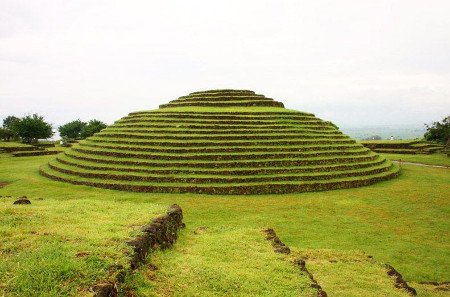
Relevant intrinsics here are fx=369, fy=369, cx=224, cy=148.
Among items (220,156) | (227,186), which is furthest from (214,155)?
(227,186)

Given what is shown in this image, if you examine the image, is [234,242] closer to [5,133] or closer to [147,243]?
[147,243]

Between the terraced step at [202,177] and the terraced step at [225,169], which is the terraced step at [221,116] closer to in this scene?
the terraced step at [225,169]

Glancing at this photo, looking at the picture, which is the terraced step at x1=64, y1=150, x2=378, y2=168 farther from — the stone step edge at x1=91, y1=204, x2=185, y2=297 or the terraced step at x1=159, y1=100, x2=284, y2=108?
the stone step edge at x1=91, y1=204, x2=185, y2=297

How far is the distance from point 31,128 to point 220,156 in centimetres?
3568

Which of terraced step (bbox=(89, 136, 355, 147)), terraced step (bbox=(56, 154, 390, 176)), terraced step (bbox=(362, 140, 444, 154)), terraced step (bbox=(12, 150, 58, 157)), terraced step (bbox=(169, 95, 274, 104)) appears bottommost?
terraced step (bbox=(56, 154, 390, 176))

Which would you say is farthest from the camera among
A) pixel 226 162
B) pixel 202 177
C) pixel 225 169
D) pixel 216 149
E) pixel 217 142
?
pixel 217 142

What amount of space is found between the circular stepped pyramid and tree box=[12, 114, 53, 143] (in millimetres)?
24799

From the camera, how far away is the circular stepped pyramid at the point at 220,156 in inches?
728

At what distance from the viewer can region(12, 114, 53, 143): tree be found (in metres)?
46.0

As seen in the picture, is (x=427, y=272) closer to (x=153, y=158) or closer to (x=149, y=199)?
(x=149, y=199)

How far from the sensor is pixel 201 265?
6.42m

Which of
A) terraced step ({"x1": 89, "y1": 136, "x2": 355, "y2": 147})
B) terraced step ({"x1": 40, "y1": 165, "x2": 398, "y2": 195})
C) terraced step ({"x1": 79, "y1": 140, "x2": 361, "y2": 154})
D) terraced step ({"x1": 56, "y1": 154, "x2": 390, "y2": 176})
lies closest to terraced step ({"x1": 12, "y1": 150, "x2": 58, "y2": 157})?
terraced step ({"x1": 56, "y1": 154, "x2": 390, "y2": 176})

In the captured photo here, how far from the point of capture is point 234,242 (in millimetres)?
8086

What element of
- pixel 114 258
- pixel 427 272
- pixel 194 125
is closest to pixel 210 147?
pixel 194 125
